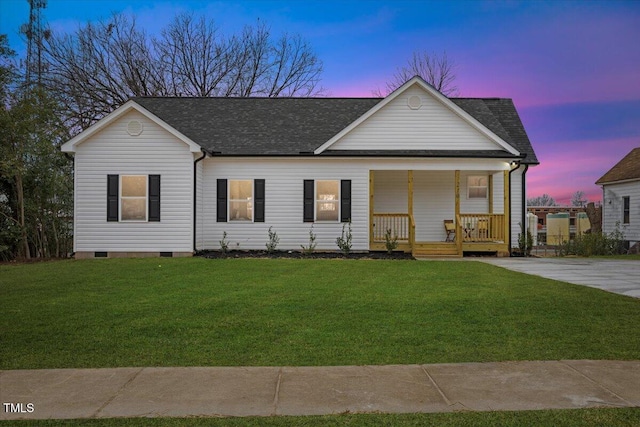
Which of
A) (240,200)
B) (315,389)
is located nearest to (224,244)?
(240,200)

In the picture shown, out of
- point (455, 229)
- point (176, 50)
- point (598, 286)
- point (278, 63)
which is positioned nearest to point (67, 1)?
point (176, 50)

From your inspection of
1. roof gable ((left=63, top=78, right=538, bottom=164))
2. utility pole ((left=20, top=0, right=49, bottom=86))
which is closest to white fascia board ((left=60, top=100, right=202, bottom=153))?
roof gable ((left=63, top=78, right=538, bottom=164))

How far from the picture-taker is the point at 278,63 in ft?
116

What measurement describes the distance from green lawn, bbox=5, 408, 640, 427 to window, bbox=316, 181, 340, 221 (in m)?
14.0

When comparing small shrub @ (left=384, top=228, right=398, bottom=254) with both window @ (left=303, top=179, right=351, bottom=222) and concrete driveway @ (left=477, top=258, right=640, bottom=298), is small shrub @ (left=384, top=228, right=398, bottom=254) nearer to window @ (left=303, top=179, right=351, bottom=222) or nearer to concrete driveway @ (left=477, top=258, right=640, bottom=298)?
window @ (left=303, top=179, right=351, bottom=222)

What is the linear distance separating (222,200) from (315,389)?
13.8 metres

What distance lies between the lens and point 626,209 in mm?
27438

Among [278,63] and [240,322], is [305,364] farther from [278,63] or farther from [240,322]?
[278,63]

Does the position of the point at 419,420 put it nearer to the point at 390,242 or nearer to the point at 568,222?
the point at 390,242

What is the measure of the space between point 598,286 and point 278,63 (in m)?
29.7

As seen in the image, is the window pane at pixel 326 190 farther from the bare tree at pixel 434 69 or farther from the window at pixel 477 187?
the bare tree at pixel 434 69

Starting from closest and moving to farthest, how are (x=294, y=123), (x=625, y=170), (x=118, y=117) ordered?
(x=118, y=117) < (x=294, y=123) < (x=625, y=170)

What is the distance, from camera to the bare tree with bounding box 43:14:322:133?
29.9 m

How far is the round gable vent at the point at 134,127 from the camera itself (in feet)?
53.2
